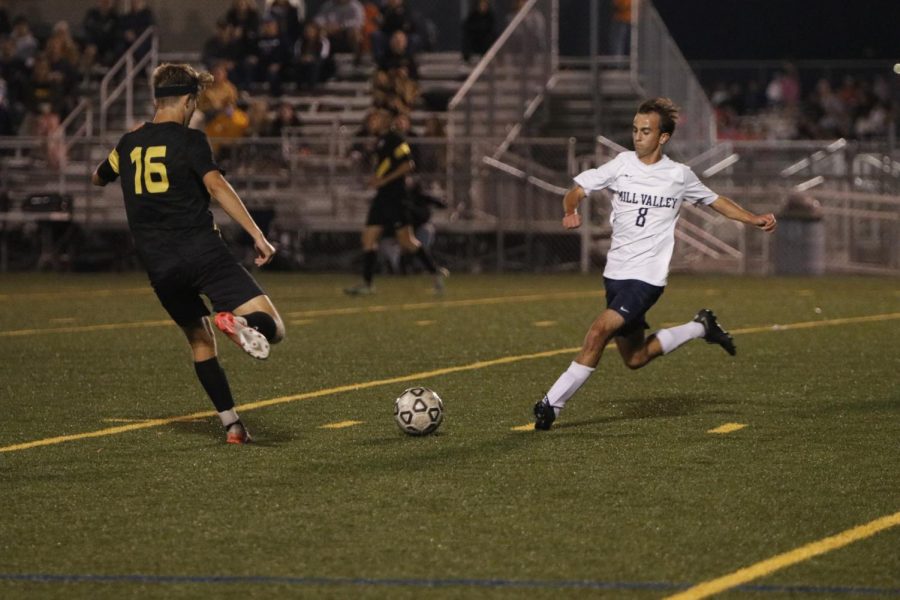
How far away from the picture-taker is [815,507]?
656 cm

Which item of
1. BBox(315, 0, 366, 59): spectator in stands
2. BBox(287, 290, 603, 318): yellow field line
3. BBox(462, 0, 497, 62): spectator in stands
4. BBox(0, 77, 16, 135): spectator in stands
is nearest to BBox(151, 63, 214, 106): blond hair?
BBox(287, 290, 603, 318): yellow field line

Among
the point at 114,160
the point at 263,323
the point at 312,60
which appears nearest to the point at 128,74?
the point at 312,60

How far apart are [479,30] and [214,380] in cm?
2010

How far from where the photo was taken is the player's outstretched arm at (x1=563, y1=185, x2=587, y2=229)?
8.49 m

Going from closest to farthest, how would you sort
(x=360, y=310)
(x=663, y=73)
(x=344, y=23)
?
(x=360, y=310), (x=663, y=73), (x=344, y=23)

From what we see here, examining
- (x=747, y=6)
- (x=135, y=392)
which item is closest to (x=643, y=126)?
(x=135, y=392)

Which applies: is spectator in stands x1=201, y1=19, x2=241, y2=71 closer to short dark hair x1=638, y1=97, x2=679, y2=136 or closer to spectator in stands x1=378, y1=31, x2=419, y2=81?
spectator in stands x1=378, y1=31, x2=419, y2=81

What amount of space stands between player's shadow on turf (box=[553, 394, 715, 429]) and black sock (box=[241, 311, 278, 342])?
66.6 inches

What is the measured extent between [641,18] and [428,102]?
12.2ft

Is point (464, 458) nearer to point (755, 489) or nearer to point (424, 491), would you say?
point (424, 491)

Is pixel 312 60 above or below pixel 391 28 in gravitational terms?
below

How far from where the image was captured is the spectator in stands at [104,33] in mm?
28750

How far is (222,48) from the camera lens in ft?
91.6

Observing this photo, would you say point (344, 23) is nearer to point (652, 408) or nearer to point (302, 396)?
point (302, 396)
